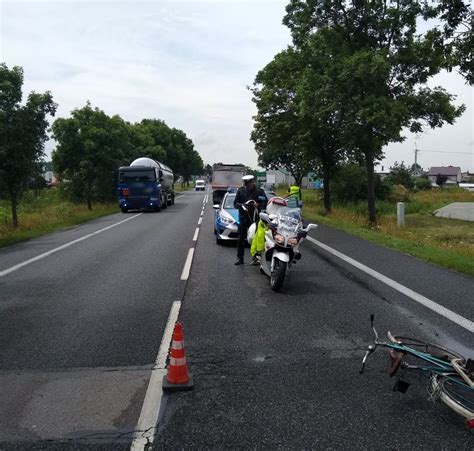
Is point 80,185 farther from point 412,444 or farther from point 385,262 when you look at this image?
point 412,444

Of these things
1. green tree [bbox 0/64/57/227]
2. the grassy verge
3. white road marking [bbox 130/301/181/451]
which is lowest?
the grassy verge

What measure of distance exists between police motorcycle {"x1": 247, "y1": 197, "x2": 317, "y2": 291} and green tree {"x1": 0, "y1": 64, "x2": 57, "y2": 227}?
13.3 m

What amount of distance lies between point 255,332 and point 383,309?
1959 mm

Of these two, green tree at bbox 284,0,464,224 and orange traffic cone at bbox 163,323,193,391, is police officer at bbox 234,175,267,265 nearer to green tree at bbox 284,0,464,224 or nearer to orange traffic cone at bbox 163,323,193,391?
orange traffic cone at bbox 163,323,193,391

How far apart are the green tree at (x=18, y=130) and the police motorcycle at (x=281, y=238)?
1327 centimetres

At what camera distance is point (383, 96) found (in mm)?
17812

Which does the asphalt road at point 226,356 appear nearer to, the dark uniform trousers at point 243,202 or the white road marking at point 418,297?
the white road marking at point 418,297

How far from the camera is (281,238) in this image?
768 centimetres

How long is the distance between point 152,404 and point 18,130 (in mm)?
17027

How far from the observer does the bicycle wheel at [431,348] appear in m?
4.16

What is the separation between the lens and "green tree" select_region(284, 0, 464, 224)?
17.5 m

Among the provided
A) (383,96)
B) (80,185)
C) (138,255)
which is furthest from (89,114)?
(138,255)

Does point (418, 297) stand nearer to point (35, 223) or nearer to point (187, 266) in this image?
point (187, 266)

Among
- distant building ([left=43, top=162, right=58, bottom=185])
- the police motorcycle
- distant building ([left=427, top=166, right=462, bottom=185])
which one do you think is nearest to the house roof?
distant building ([left=427, top=166, right=462, bottom=185])
